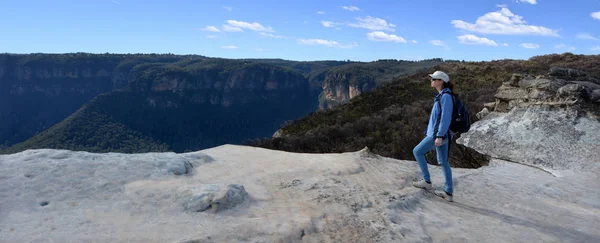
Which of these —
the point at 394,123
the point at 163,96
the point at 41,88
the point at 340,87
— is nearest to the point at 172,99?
the point at 163,96

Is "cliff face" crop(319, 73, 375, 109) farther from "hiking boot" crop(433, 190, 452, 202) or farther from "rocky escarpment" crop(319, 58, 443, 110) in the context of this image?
"hiking boot" crop(433, 190, 452, 202)

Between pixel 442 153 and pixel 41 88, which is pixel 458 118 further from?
pixel 41 88

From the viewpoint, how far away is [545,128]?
29.5ft

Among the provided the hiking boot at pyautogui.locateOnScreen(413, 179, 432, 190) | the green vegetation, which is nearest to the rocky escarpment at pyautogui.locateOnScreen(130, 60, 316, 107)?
the green vegetation

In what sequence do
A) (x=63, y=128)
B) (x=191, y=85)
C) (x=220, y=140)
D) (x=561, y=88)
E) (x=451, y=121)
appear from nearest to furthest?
(x=451, y=121), (x=561, y=88), (x=63, y=128), (x=220, y=140), (x=191, y=85)

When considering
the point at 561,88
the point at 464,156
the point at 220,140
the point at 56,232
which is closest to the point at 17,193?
the point at 56,232

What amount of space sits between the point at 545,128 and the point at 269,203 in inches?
298

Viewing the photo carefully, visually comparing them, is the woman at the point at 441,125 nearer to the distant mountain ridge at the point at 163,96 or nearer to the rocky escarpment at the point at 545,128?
the rocky escarpment at the point at 545,128

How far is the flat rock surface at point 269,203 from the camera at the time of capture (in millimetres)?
3855

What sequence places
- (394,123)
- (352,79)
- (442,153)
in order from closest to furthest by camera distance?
(442,153) → (394,123) → (352,79)

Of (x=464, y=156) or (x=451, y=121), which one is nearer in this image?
(x=451, y=121)

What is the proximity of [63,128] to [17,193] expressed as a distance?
97711 mm

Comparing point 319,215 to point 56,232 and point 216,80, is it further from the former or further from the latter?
point 216,80

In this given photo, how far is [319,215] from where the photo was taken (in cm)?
441
